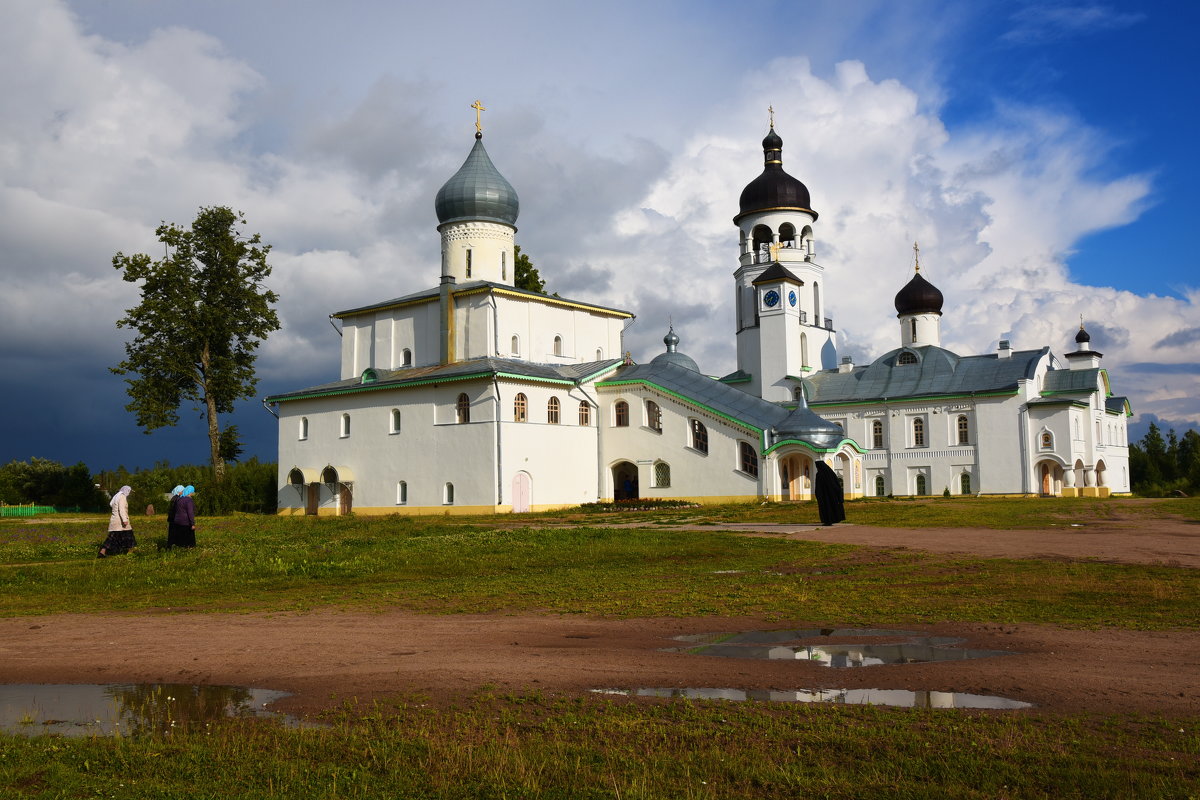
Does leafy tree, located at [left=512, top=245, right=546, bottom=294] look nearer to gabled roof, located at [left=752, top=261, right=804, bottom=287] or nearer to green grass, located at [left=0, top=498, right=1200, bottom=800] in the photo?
gabled roof, located at [left=752, top=261, right=804, bottom=287]

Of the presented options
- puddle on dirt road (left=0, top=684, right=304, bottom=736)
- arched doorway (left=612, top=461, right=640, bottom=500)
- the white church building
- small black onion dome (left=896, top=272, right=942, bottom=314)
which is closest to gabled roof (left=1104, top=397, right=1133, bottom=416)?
the white church building

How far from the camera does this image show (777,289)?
5150cm

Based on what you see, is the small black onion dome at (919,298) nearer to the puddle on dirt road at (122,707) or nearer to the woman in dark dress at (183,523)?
the woman in dark dress at (183,523)

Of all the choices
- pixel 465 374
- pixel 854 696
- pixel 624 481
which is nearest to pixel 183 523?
pixel 854 696

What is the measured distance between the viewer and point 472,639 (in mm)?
9172

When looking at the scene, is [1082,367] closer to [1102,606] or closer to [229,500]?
[229,500]

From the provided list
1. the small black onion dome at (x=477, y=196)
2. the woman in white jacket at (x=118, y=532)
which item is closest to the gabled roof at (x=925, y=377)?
the small black onion dome at (x=477, y=196)

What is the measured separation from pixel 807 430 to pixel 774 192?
21.2 meters

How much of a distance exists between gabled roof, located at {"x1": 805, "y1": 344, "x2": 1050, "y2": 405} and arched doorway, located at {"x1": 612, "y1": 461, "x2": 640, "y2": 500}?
567 inches

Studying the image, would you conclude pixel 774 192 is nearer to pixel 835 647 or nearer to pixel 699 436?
pixel 699 436

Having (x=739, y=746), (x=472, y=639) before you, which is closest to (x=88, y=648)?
(x=472, y=639)

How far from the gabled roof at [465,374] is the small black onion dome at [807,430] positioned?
7.78 metres

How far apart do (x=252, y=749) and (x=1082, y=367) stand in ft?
172

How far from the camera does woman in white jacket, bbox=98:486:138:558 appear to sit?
57.5 feet
